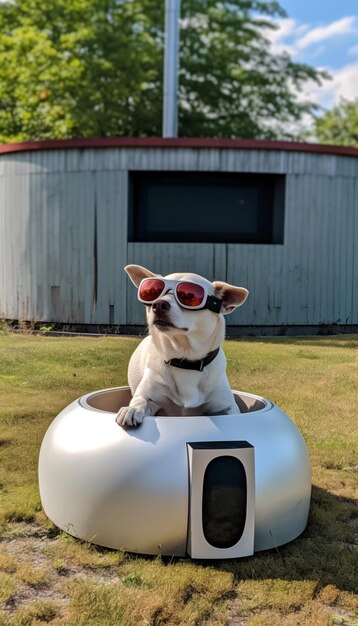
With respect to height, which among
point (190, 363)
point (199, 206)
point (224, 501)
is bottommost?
point (224, 501)

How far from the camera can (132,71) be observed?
28547 millimetres

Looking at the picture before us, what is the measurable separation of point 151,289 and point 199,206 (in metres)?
9.32

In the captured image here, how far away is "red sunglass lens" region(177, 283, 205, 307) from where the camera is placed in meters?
3.67

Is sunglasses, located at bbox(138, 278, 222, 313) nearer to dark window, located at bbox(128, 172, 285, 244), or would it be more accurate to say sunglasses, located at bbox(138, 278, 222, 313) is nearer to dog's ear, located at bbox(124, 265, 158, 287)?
dog's ear, located at bbox(124, 265, 158, 287)

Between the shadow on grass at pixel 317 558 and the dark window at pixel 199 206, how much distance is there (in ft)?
30.2

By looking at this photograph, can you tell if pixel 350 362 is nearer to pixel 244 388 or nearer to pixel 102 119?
pixel 244 388

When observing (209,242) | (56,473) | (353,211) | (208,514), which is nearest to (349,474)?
(208,514)

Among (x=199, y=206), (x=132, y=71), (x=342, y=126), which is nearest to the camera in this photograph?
(x=199, y=206)

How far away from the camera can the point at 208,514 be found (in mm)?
3334

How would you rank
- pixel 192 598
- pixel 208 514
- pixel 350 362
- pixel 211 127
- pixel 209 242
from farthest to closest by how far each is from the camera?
pixel 211 127
pixel 209 242
pixel 350 362
pixel 208 514
pixel 192 598

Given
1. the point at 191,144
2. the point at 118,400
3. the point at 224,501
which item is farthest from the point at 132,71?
the point at 224,501

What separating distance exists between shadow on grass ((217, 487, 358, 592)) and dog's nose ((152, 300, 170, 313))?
1.38 metres

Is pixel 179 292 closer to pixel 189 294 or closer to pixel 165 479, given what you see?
pixel 189 294

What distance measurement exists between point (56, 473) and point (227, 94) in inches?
1213
